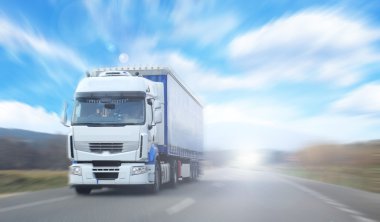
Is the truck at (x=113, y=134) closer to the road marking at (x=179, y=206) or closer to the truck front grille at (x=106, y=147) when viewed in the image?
the truck front grille at (x=106, y=147)

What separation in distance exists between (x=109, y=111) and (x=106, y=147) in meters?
1.05

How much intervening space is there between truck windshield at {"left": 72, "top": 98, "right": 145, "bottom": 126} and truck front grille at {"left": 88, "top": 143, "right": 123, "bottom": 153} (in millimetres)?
603

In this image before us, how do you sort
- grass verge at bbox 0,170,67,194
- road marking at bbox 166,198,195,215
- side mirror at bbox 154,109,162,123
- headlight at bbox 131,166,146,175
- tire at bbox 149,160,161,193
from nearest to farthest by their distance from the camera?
road marking at bbox 166,198,195,215
headlight at bbox 131,166,146,175
side mirror at bbox 154,109,162,123
tire at bbox 149,160,161,193
grass verge at bbox 0,170,67,194

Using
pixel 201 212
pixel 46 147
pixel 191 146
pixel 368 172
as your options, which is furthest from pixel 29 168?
pixel 201 212

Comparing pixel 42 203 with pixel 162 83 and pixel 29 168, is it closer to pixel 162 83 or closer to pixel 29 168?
pixel 162 83

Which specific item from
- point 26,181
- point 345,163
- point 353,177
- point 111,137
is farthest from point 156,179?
point 345,163

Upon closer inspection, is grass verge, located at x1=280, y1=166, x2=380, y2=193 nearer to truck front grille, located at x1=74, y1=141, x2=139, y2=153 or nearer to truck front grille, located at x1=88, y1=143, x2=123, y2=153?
truck front grille, located at x1=74, y1=141, x2=139, y2=153

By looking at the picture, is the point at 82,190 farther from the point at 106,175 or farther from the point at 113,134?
the point at 113,134

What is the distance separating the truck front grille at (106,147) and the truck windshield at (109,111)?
1.98 feet

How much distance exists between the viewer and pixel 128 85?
51.4ft

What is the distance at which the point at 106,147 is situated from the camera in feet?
49.2

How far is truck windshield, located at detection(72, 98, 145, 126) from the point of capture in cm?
1507

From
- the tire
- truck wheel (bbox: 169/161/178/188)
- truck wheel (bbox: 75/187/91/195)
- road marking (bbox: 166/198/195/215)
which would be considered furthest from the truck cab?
truck wheel (bbox: 169/161/178/188)

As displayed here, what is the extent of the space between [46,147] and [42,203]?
35.7 meters
